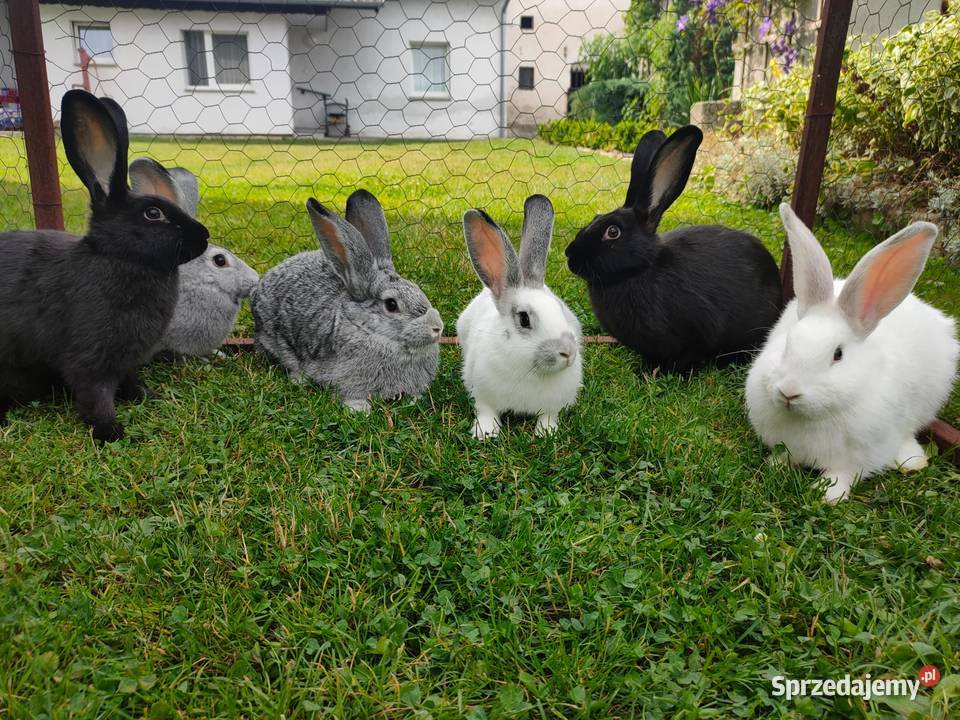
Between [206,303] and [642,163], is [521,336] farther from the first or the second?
[206,303]

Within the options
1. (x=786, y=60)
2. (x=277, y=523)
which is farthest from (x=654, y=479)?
(x=786, y=60)

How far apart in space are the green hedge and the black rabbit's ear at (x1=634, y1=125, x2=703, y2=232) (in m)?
5.18

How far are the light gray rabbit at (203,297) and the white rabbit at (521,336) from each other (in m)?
1.09

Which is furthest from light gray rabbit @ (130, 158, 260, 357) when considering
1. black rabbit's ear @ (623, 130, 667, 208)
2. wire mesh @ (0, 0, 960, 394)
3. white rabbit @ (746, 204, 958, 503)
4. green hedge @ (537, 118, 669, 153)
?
green hedge @ (537, 118, 669, 153)

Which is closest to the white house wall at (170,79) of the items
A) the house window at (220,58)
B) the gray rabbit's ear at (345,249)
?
the house window at (220,58)

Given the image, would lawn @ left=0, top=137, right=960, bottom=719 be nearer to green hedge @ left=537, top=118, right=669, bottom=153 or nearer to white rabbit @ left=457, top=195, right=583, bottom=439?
white rabbit @ left=457, top=195, right=583, bottom=439

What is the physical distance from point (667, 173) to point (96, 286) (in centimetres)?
205

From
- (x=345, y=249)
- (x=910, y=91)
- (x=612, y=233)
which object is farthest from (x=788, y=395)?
(x=910, y=91)

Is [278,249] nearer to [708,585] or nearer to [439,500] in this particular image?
[439,500]

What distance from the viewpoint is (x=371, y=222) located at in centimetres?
258

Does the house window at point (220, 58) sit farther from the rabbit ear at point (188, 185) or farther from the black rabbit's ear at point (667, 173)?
the black rabbit's ear at point (667, 173)

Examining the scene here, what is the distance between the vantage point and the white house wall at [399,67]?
7.27 metres

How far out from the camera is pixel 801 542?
5.69 feet

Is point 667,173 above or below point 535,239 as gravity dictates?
above
